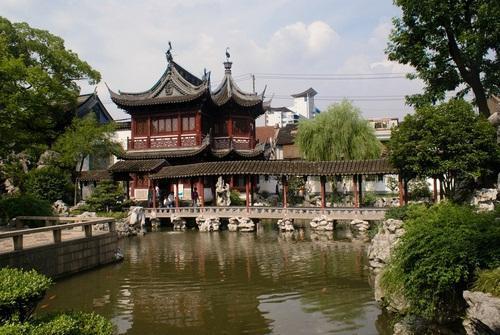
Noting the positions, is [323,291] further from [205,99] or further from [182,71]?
[182,71]

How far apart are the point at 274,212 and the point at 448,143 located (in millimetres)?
9476

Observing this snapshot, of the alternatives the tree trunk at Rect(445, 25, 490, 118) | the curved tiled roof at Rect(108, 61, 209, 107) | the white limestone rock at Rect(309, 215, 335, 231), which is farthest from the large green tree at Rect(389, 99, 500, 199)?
the curved tiled roof at Rect(108, 61, 209, 107)

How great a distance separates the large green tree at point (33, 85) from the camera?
1738 cm

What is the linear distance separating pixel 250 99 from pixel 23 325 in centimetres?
2825

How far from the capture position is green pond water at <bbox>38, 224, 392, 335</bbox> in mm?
8508

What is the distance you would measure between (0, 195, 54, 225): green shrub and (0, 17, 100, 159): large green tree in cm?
204

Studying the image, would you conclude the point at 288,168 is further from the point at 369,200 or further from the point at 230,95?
the point at 230,95

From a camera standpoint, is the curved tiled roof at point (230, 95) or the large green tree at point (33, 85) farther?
the curved tiled roof at point (230, 95)

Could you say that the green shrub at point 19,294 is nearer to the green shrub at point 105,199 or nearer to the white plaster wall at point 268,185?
the green shrub at point 105,199

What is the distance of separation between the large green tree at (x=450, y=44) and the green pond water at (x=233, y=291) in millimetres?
6819

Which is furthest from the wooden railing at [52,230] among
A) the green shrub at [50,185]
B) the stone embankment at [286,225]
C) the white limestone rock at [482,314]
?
the green shrub at [50,185]

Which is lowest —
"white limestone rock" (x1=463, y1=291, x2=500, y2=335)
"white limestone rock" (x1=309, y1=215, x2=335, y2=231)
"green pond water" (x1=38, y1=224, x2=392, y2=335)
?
"green pond water" (x1=38, y1=224, x2=392, y2=335)

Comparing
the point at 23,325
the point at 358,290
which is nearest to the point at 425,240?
the point at 358,290

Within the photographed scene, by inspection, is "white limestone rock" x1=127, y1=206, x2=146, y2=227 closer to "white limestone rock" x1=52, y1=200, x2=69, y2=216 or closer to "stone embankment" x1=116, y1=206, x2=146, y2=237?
"stone embankment" x1=116, y1=206, x2=146, y2=237
